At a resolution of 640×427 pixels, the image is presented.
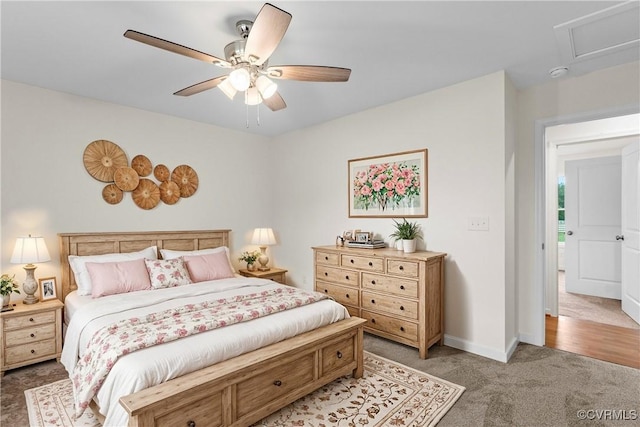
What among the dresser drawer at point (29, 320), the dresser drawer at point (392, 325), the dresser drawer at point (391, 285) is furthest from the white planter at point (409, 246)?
the dresser drawer at point (29, 320)

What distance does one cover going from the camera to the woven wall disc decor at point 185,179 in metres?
4.22

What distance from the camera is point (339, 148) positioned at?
4.32 meters

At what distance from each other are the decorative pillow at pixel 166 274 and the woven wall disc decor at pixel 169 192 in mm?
940

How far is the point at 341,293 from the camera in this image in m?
3.68

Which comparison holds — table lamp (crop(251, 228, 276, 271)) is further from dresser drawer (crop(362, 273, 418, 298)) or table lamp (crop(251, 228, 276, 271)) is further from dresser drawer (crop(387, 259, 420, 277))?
dresser drawer (crop(387, 259, 420, 277))

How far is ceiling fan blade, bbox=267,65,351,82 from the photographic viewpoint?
213 cm

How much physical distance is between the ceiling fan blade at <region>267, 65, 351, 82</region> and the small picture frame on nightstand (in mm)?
2913

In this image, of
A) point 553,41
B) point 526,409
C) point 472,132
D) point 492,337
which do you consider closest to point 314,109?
point 472,132

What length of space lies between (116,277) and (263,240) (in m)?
1.99

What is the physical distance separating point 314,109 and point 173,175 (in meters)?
1.95

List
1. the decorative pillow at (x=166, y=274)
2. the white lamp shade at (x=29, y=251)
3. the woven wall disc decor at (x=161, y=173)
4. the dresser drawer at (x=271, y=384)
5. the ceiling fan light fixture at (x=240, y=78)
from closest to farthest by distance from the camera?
1. the dresser drawer at (x=271, y=384)
2. the ceiling fan light fixture at (x=240, y=78)
3. the white lamp shade at (x=29, y=251)
4. the decorative pillow at (x=166, y=274)
5. the woven wall disc decor at (x=161, y=173)

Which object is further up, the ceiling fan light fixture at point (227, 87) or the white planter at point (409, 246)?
the ceiling fan light fixture at point (227, 87)

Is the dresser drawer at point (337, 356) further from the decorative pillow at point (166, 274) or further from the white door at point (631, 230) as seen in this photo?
the white door at point (631, 230)

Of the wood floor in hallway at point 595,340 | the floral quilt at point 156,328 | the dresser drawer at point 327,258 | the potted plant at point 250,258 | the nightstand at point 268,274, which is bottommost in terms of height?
the wood floor in hallway at point 595,340
